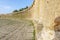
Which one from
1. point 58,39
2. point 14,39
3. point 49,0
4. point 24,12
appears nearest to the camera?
point 58,39

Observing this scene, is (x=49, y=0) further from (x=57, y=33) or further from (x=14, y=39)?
(x=14, y=39)

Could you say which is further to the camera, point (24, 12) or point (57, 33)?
point (24, 12)

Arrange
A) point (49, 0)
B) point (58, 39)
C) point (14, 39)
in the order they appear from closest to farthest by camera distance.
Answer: point (58, 39) → point (49, 0) → point (14, 39)

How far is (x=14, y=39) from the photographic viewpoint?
5.40 metres

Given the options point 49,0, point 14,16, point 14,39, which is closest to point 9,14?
point 14,16

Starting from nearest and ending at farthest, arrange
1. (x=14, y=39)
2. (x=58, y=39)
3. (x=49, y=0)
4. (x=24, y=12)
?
(x=58, y=39)
(x=49, y=0)
(x=14, y=39)
(x=24, y=12)

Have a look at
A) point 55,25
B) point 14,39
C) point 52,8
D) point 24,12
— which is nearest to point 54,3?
point 52,8

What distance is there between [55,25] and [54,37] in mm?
89

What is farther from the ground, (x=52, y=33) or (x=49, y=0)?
(x=49, y=0)

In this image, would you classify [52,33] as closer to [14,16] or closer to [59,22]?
[59,22]

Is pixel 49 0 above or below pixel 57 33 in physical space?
above

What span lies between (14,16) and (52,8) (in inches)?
871

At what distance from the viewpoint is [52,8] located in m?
1.45

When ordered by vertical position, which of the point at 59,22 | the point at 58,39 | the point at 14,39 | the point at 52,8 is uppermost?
the point at 52,8
